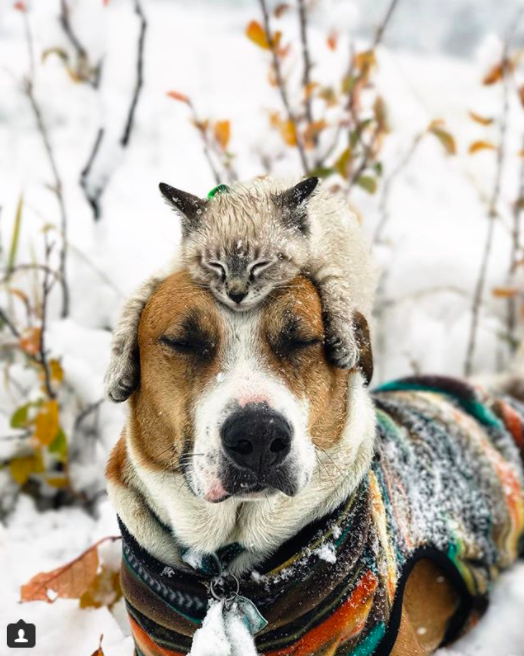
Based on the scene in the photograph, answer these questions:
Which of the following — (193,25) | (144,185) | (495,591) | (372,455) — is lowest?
(495,591)

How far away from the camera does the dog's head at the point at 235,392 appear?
5.01 ft

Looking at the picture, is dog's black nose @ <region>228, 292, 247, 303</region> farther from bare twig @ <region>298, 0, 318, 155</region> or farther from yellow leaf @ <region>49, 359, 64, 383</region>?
bare twig @ <region>298, 0, 318, 155</region>

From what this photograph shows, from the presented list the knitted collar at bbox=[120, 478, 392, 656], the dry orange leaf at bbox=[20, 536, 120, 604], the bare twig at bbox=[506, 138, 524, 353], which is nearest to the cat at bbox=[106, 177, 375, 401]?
the knitted collar at bbox=[120, 478, 392, 656]

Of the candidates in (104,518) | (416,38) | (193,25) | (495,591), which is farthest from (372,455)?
(416,38)

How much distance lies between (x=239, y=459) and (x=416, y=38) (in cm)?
676

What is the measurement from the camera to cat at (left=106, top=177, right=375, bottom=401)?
1.59 meters

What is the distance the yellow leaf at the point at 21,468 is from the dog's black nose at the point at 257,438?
1.56m

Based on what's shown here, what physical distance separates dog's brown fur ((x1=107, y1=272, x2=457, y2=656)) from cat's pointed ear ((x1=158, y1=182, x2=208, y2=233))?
0.13 m

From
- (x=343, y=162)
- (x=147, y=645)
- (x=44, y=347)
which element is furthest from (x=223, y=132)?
(x=147, y=645)

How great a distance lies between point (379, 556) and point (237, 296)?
2.40ft

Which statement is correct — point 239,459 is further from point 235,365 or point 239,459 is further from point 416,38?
point 416,38

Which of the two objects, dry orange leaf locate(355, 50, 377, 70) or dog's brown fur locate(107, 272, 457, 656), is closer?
dog's brown fur locate(107, 272, 457, 656)

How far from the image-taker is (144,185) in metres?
4.76

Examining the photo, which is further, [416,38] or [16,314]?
[416,38]
